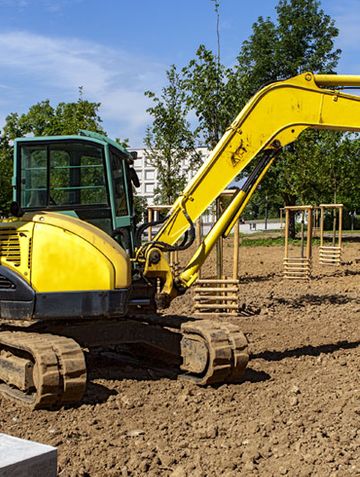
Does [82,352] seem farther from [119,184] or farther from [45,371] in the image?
[119,184]

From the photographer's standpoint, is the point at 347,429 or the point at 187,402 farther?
the point at 187,402

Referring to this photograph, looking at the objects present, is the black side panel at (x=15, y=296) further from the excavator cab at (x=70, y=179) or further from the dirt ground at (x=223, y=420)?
the dirt ground at (x=223, y=420)

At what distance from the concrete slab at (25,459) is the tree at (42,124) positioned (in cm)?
1333

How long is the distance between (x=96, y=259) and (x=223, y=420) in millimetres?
2019

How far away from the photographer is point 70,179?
757cm

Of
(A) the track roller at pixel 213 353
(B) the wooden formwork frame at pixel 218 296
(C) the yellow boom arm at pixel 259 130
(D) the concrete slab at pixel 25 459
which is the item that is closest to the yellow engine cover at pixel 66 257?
(A) the track roller at pixel 213 353

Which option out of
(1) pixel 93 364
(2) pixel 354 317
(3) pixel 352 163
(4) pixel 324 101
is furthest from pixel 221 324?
(3) pixel 352 163

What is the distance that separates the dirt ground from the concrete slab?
158cm

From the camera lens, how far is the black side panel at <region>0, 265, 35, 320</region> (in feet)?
23.2

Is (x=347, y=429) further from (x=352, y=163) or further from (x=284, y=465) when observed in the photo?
(x=352, y=163)

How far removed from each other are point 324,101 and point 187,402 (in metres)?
4.39

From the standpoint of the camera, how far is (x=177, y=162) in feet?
71.7

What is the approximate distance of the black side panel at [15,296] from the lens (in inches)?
279

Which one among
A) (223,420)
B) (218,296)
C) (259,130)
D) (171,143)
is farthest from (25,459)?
(171,143)
